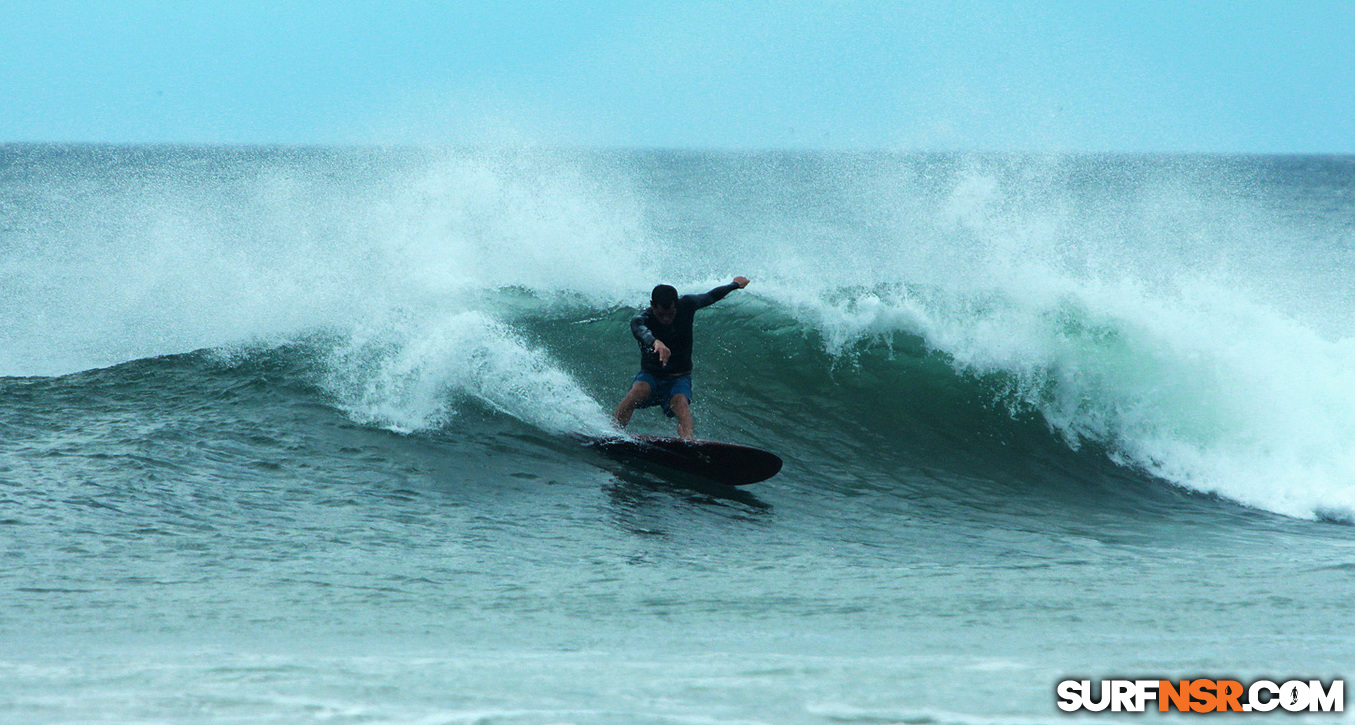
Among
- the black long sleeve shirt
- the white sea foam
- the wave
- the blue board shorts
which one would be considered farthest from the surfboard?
the white sea foam

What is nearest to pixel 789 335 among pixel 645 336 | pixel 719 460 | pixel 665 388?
pixel 665 388

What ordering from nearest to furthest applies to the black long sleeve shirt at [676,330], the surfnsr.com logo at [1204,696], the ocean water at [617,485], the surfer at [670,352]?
the surfnsr.com logo at [1204,696]
the ocean water at [617,485]
the surfer at [670,352]
the black long sleeve shirt at [676,330]

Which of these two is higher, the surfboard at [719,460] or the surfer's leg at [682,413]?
the surfer's leg at [682,413]

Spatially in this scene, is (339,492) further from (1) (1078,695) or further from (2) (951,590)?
(1) (1078,695)

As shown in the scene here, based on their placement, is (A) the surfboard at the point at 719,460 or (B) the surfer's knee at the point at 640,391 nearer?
(A) the surfboard at the point at 719,460

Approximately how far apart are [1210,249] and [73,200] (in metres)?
42.7

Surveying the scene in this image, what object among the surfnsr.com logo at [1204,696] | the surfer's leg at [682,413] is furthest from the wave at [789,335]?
the surfnsr.com logo at [1204,696]

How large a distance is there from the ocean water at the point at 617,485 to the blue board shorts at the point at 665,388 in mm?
713

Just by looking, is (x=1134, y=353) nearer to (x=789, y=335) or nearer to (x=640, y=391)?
(x=789, y=335)

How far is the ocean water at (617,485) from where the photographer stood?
4.36 m

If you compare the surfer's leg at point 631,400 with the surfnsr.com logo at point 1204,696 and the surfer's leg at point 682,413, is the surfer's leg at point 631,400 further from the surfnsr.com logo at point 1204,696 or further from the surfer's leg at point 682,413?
the surfnsr.com logo at point 1204,696

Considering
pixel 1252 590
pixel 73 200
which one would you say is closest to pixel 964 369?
pixel 1252 590

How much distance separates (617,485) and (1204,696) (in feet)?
15.1

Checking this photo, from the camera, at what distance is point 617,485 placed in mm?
7883
